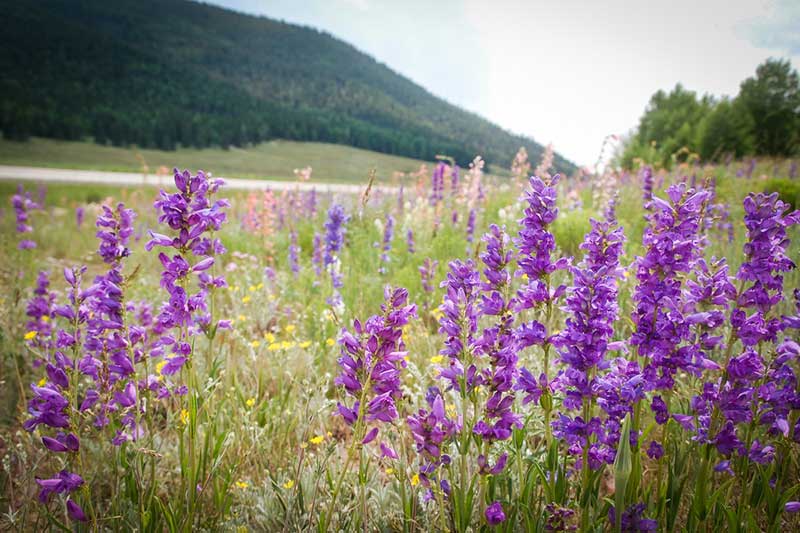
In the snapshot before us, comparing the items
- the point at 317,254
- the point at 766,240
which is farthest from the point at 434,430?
the point at 317,254

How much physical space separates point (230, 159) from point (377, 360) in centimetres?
4620

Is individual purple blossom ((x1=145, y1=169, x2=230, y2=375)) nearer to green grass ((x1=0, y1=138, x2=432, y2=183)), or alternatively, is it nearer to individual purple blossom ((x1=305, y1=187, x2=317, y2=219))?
individual purple blossom ((x1=305, y1=187, x2=317, y2=219))

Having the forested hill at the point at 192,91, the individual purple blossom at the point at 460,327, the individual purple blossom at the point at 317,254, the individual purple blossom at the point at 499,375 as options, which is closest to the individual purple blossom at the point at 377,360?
the individual purple blossom at the point at 460,327

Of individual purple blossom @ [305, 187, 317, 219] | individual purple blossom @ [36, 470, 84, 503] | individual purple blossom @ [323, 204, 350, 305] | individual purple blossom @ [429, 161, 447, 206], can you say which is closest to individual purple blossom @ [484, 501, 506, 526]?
individual purple blossom @ [36, 470, 84, 503]

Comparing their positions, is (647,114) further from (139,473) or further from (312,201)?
(139,473)

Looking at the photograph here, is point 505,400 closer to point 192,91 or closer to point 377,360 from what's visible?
point 377,360

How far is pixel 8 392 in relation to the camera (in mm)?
3031

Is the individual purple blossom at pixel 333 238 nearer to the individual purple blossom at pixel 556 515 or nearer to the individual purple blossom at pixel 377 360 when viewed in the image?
the individual purple blossom at pixel 377 360

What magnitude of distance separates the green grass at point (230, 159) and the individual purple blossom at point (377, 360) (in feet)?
73.3

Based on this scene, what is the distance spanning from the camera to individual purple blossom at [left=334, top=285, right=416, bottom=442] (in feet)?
4.28

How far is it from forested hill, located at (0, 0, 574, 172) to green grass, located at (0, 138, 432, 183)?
80.6 inches

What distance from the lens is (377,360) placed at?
1320 millimetres

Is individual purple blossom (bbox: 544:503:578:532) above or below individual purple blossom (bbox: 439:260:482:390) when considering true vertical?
below

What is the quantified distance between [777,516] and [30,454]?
330 centimetres
